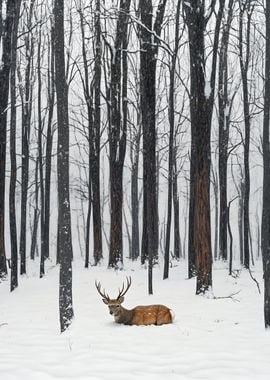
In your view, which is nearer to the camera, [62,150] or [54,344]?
[54,344]

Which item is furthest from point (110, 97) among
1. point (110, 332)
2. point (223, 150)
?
point (110, 332)

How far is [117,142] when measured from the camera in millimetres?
16703

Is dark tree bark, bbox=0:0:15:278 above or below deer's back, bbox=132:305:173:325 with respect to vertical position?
above

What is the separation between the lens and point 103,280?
1380 centimetres

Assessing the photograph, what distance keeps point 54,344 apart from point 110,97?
12533 mm

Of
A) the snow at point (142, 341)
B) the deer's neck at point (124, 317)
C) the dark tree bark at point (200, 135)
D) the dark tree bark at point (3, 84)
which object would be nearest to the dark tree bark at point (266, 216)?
the snow at point (142, 341)

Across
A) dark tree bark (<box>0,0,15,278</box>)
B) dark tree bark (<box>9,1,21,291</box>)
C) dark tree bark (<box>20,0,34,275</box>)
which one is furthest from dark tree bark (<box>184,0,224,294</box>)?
dark tree bark (<box>20,0,34,275</box>)

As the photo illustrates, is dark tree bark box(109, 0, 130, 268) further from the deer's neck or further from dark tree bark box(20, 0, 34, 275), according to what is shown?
the deer's neck

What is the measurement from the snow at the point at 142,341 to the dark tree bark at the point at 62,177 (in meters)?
0.54

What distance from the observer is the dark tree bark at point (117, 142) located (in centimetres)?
1590

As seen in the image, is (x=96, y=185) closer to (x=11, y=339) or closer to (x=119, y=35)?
(x=119, y=35)

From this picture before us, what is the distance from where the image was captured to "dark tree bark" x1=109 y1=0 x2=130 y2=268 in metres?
15.9

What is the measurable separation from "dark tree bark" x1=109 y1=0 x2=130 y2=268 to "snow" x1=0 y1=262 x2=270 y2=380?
445 cm

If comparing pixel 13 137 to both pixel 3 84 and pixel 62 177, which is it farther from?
pixel 62 177
